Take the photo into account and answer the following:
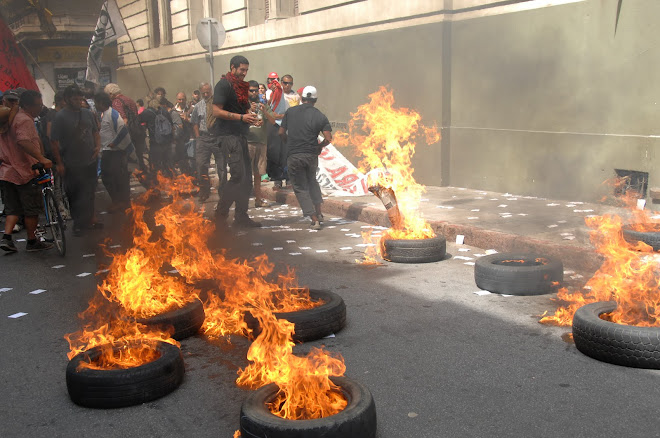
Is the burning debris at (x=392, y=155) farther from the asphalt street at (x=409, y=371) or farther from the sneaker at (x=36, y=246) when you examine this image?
the sneaker at (x=36, y=246)

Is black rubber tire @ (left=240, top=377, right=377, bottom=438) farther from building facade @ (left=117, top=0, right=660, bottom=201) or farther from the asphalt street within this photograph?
building facade @ (left=117, top=0, right=660, bottom=201)

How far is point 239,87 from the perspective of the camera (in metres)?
9.33

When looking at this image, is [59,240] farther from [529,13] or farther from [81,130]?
[529,13]

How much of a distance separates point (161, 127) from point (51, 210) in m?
5.65

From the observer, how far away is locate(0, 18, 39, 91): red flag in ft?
37.8

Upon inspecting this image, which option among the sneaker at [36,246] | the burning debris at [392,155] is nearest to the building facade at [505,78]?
the burning debris at [392,155]

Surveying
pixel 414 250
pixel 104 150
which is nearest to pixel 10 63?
pixel 104 150

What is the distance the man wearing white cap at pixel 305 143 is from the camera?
32.2 feet

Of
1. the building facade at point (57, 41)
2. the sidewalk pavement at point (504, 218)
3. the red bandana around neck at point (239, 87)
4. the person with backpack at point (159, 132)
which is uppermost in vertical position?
the building facade at point (57, 41)

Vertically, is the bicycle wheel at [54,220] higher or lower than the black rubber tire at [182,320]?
higher

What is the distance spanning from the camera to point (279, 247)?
27.6ft

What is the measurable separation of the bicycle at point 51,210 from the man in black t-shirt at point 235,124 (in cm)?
232

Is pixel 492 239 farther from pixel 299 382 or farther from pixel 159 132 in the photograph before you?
pixel 159 132

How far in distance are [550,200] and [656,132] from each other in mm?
1894
